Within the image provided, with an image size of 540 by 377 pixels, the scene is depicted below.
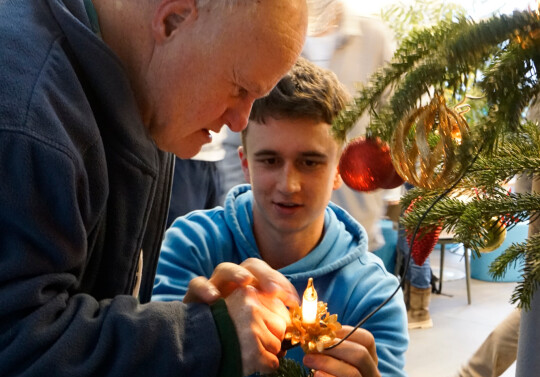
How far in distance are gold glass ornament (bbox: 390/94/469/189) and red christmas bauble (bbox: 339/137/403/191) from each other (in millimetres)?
103

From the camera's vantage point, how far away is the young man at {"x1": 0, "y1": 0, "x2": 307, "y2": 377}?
0.53 meters

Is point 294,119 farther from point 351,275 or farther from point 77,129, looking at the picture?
point 77,129

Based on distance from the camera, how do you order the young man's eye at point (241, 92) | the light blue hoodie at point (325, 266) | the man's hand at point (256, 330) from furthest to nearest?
1. the light blue hoodie at point (325, 266)
2. the young man's eye at point (241, 92)
3. the man's hand at point (256, 330)

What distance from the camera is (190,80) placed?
691 millimetres

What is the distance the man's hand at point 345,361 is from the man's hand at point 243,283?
0.10 m

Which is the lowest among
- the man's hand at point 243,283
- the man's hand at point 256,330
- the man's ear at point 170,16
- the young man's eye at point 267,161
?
the man's hand at point 256,330

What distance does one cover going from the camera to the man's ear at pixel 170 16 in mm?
651

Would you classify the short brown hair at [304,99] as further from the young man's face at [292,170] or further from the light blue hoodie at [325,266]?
the light blue hoodie at [325,266]

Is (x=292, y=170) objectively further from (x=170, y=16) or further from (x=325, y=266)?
(x=170, y=16)

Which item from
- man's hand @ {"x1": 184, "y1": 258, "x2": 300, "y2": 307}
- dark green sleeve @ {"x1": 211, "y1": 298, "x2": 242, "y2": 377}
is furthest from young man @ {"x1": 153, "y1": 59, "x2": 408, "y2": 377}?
dark green sleeve @ {"x1": 211, "y1": 298, "x2": 242, "y2": 377}

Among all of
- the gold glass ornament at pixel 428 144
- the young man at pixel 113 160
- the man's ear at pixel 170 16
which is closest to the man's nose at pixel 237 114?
the young man at pixel 113 160

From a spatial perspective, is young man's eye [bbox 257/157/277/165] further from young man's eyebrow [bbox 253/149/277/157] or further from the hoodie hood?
the hoodie hood

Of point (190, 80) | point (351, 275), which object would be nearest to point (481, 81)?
point (190, 80)

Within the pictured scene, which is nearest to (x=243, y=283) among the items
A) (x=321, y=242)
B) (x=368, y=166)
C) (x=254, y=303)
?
(x=254, y=303)
